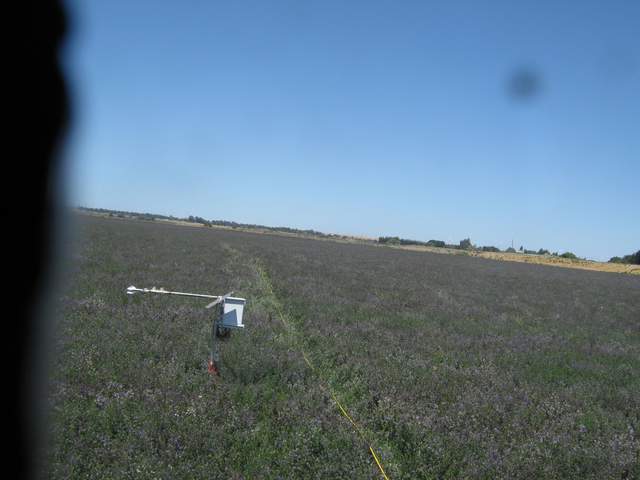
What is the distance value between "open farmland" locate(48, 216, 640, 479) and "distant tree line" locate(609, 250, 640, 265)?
86278 mm

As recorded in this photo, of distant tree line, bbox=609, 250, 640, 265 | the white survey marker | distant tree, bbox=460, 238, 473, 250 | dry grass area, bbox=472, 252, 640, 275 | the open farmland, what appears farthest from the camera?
distant tree, bbox=460, 238, 473, 250

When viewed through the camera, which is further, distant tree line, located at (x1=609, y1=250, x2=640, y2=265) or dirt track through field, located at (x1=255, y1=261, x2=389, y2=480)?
distant tree line, located at (x1=609, y1=250, x2=640, y2=265)

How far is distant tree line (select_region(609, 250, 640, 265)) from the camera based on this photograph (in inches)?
3374

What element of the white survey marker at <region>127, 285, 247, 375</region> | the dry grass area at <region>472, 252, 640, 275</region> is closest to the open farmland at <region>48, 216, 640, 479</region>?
the white survey marker at <region>127, 285, 247, 375</region>

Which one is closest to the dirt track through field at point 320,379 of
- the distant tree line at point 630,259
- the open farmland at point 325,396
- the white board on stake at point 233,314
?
the open farmland at point 325,396

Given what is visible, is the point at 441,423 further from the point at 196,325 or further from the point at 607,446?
A: the point at 196,325

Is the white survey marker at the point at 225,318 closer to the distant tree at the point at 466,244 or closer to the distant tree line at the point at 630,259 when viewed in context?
the distant tree line at the point at 630,259

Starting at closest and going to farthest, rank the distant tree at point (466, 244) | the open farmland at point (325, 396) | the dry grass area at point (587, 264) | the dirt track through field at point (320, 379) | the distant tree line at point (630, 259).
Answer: the open farmland at point (325, 396), the dirt track through field at point (320, 379), the dry grass area at point (587, 264), the distant tree line at point (630, 259), the distant tree at point (466, 244)

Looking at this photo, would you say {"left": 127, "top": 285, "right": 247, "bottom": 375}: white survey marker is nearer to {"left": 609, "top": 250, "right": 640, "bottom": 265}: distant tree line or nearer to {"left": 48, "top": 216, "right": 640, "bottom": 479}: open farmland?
{"left": 48, "top": 216, "right": 640, "bottom": 479}: open farmland

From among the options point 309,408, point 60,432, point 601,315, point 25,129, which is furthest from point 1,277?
point 601,315

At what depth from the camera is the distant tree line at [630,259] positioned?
85.7 m

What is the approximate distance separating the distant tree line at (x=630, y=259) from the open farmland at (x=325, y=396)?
86.3 m

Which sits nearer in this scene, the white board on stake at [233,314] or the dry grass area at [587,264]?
the white board on stake at [233,314]

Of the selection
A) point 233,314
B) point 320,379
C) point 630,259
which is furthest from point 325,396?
point 630,259
